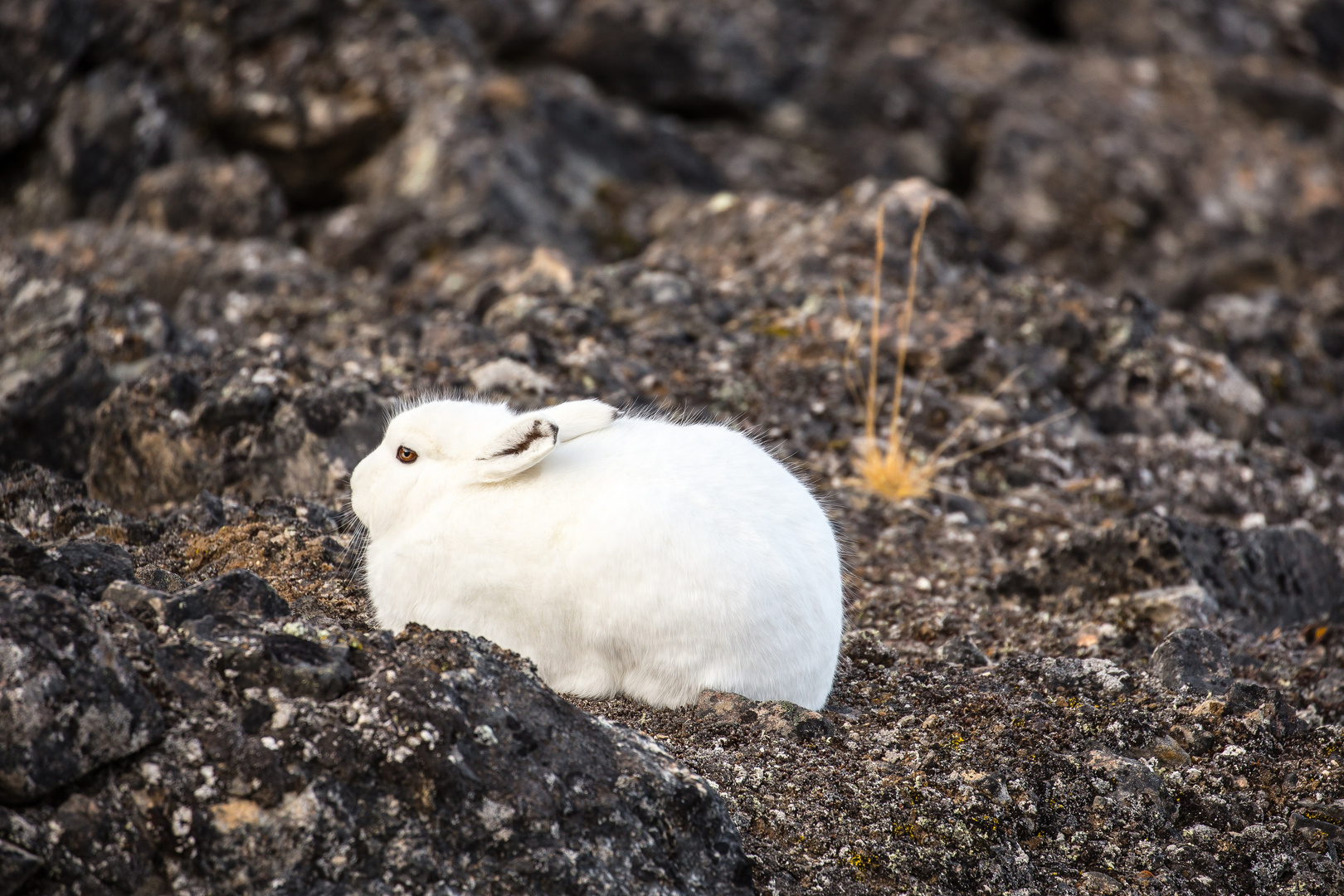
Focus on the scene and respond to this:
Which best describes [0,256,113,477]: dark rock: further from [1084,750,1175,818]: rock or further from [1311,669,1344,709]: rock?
[1311,669,1344,709]: rock

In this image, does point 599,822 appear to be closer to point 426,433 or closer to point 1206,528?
point 426,433

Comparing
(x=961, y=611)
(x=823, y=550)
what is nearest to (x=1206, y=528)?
(x=961, y=611)

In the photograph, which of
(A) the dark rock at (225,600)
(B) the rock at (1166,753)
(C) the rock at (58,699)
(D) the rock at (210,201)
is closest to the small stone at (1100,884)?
(B) the rock at (1166,753)

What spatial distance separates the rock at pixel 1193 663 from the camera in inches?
191

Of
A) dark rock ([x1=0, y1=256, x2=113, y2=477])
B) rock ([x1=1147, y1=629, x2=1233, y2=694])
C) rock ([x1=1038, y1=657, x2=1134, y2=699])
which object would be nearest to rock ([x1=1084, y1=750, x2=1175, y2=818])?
rock ([x1=1038, y1=657, x2=1134, y2=699])

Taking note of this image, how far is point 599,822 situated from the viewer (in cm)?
317

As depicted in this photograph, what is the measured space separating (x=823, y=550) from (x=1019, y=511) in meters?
3.15

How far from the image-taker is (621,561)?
13.1 feet

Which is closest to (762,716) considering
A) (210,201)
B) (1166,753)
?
(1166,753)

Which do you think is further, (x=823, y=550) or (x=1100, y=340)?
(x=1100, y=340)

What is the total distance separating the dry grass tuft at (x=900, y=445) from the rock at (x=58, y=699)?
4.87 m

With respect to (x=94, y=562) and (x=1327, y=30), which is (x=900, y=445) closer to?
(x=94, y=562)

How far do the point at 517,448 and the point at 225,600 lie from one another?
3.97 feet

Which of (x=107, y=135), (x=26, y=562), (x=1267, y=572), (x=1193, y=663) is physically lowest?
(x=1267, y=572)
